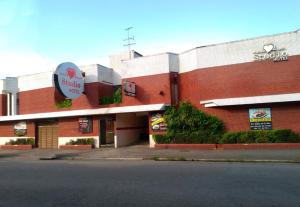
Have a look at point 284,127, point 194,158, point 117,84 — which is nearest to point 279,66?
point 284,127

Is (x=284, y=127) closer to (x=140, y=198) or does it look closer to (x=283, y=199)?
(x=283, y=199)

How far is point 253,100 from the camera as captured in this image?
1936cm

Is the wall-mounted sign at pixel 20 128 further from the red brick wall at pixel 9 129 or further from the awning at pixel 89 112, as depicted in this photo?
the awning at pixel 89 112

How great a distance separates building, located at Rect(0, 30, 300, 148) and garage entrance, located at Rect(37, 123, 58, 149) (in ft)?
0.31

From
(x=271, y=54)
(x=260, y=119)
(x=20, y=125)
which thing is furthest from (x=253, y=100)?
(x=20, y=125)

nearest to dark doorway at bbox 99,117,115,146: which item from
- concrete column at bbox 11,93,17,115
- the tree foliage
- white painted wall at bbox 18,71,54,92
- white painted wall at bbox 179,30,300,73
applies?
the tree foliage

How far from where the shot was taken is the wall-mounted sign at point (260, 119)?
19547 mm

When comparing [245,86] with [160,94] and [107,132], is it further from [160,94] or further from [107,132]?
[107,132]

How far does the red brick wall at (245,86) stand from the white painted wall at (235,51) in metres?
0.42

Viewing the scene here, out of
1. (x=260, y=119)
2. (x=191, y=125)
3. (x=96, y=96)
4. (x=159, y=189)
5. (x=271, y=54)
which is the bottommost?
(x=159, y=189)

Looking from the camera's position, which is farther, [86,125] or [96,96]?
[86,125]

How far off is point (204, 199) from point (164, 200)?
3.06ft

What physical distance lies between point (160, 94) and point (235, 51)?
627 cm

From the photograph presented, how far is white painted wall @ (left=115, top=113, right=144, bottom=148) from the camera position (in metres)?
24.7
